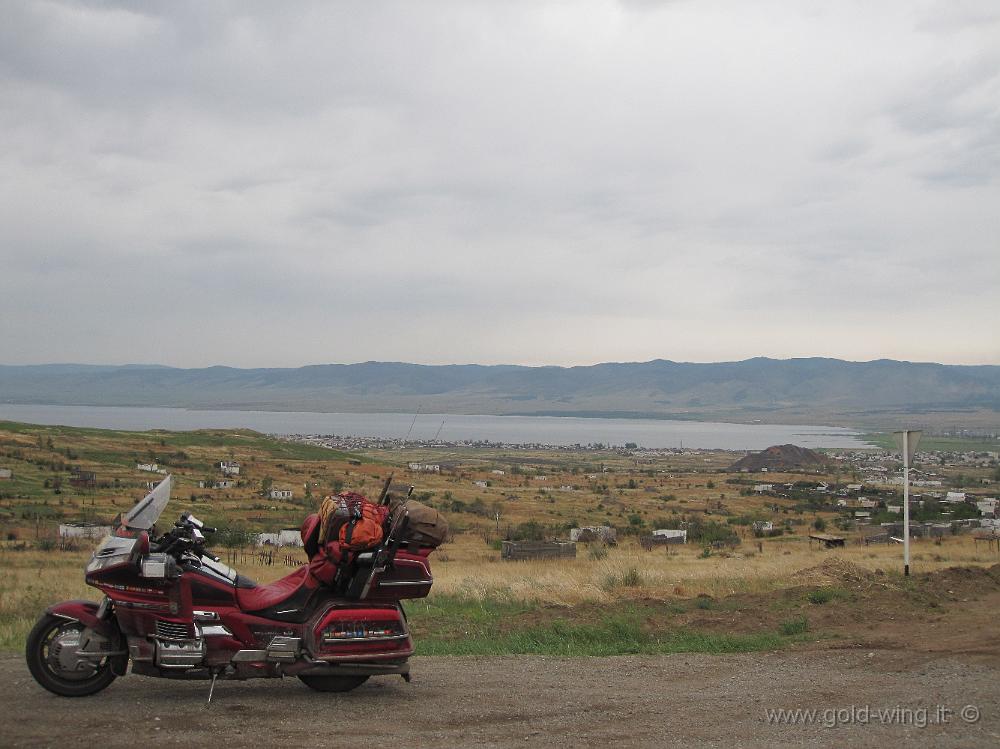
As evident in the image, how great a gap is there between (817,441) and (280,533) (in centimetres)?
16440

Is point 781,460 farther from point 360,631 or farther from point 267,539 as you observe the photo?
point 360,631

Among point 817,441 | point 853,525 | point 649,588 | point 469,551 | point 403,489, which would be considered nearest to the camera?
point 403,489

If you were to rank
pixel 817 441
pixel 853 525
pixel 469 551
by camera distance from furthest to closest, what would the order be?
pixel 817 441, pixel 853 525, pixel 469 551

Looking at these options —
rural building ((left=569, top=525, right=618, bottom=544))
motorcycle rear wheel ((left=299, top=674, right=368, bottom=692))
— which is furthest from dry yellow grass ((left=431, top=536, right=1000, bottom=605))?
motorcycle rear wheel ((left=299, top=674, right=368, bottom=692))

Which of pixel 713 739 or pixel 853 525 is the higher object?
pixel 713 739

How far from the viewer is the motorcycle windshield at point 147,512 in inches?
294

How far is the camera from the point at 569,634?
34.8 ft

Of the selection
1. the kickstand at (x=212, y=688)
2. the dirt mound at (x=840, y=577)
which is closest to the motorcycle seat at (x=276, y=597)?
the kickstand at (x=212, y=688)

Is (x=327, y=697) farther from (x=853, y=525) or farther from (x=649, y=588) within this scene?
(x=853, y=525)

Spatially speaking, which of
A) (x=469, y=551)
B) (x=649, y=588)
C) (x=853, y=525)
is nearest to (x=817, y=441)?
(x=853, y=525)

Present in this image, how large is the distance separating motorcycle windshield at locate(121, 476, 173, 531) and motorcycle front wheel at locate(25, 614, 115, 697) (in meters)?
0.91

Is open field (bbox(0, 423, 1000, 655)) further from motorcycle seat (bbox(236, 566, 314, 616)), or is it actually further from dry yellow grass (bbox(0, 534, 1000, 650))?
motorcycle seat (bbox(236, 566, 314, 616))

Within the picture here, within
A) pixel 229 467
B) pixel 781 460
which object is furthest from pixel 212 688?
pixel 781 460

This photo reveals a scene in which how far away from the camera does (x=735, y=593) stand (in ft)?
46.3
